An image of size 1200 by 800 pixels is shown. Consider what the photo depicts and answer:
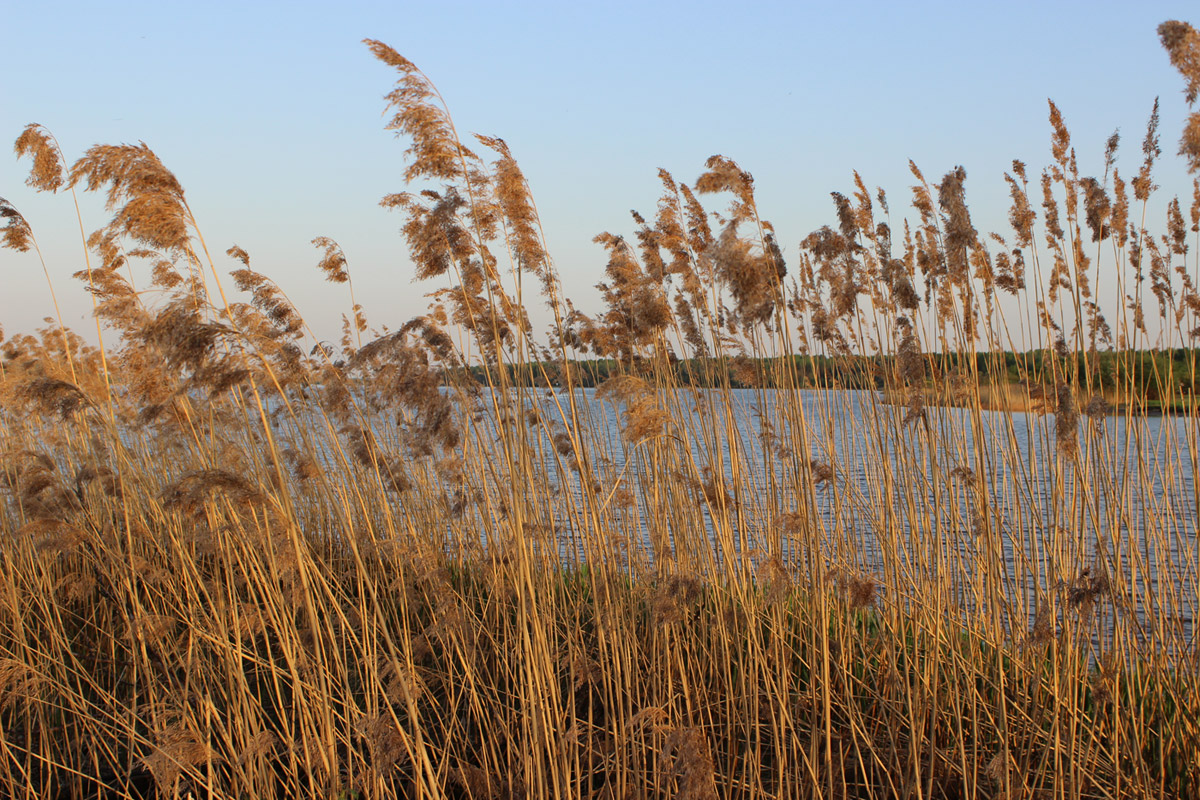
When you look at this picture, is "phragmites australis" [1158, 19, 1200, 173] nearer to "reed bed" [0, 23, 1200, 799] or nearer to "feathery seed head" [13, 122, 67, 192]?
"reed bed" [0, 23, 1200, 799]

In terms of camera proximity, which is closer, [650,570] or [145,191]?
[145,191]

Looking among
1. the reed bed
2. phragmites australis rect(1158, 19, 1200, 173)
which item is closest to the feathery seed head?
the reed bed

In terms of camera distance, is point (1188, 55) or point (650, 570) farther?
point (650, 570)

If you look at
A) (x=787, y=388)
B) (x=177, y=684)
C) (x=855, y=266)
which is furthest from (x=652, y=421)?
(x=177, y=684)

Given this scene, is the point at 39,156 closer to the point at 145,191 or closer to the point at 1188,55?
the point at 145,191

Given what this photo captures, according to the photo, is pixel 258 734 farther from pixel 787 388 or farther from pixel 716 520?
pixel 787 388

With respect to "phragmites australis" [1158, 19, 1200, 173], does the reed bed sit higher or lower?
lower

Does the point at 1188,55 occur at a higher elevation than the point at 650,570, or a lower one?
higher

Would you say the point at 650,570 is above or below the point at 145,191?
below

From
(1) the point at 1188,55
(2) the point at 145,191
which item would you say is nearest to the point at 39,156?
(2) the point at 145,191

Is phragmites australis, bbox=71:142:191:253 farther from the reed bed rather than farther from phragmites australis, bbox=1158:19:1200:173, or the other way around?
phragmites australis, bbox=1158:19:1200:173

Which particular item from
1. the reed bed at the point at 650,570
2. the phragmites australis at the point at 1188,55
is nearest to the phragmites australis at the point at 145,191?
the reed bed at the point at 650,570

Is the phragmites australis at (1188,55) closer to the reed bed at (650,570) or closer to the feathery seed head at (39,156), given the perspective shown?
the reed bed at (650,570)

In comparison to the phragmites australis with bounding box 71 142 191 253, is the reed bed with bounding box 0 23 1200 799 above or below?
below
